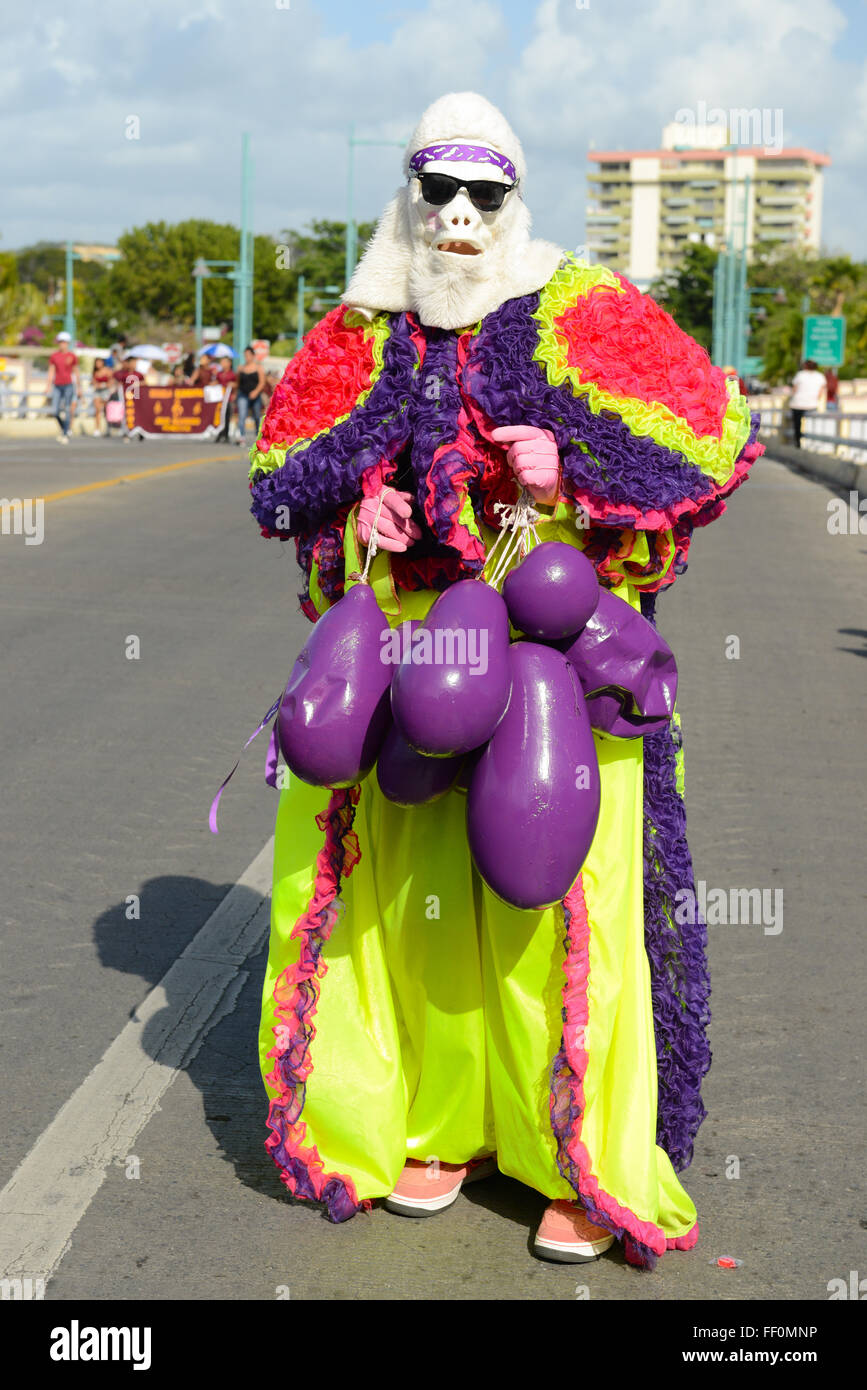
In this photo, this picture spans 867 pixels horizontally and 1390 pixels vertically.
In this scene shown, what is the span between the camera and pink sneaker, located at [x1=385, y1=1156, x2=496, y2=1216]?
3.46m

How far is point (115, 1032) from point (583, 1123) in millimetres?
1599

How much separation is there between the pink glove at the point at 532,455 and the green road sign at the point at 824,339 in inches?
1789

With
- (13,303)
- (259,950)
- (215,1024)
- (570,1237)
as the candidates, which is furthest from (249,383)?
(13,303)

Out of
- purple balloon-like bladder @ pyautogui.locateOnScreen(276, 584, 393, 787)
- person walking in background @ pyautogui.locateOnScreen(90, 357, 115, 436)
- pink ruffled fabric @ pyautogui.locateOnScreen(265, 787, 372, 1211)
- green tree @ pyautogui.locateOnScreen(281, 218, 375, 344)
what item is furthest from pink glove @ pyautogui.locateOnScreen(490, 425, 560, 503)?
green tree @ pyautogui.locateOnScreen(281, 218, 375, 344)

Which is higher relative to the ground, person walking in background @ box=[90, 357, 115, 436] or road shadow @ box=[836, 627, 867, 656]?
person walking in background @ box=[90, 357, 115, 436]

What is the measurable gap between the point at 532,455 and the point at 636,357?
286 millimetres

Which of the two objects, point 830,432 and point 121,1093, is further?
point 830,432

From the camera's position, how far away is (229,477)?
2277cm

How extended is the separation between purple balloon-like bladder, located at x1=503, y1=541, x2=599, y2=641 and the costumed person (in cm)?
5

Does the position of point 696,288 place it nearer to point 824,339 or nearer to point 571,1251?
point 824,339

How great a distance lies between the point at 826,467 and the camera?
93.7 feet

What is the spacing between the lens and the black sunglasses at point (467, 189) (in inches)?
129

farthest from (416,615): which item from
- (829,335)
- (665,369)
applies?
(829,335)

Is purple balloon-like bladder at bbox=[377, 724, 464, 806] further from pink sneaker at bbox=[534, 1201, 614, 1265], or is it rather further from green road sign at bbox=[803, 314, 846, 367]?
green road sign at bbox=[803, 314, 846, 367]
